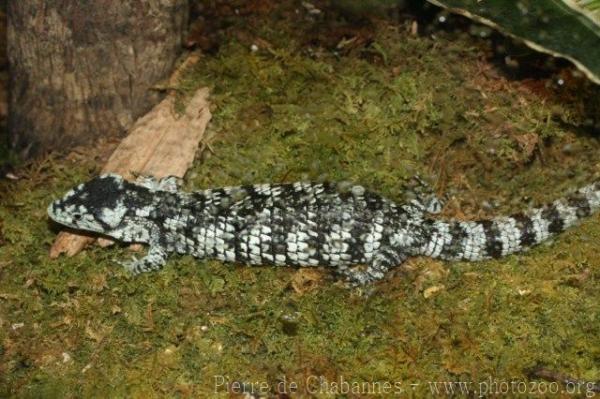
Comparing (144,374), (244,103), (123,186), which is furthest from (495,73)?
(144,374)

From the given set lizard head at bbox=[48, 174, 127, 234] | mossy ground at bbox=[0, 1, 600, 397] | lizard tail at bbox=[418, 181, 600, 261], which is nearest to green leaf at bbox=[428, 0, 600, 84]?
lizard tail at bbox=[418, 181, 600, 261]

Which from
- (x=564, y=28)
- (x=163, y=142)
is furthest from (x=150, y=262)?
(x=564, y=28)

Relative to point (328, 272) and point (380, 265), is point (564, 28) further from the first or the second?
point (328, 272)

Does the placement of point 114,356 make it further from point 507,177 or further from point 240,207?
point 507,177

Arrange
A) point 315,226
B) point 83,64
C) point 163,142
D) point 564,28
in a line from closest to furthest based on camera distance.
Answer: point 564,28 < point 315,226 < point 83,64 < point 163,142

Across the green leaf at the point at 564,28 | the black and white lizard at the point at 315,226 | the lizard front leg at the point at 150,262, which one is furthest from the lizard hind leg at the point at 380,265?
the green leaf at the point at 564,28

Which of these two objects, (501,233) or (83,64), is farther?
(83,64)

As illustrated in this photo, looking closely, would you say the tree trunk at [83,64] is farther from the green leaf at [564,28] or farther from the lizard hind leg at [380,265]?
the green leaf at [564,28]
